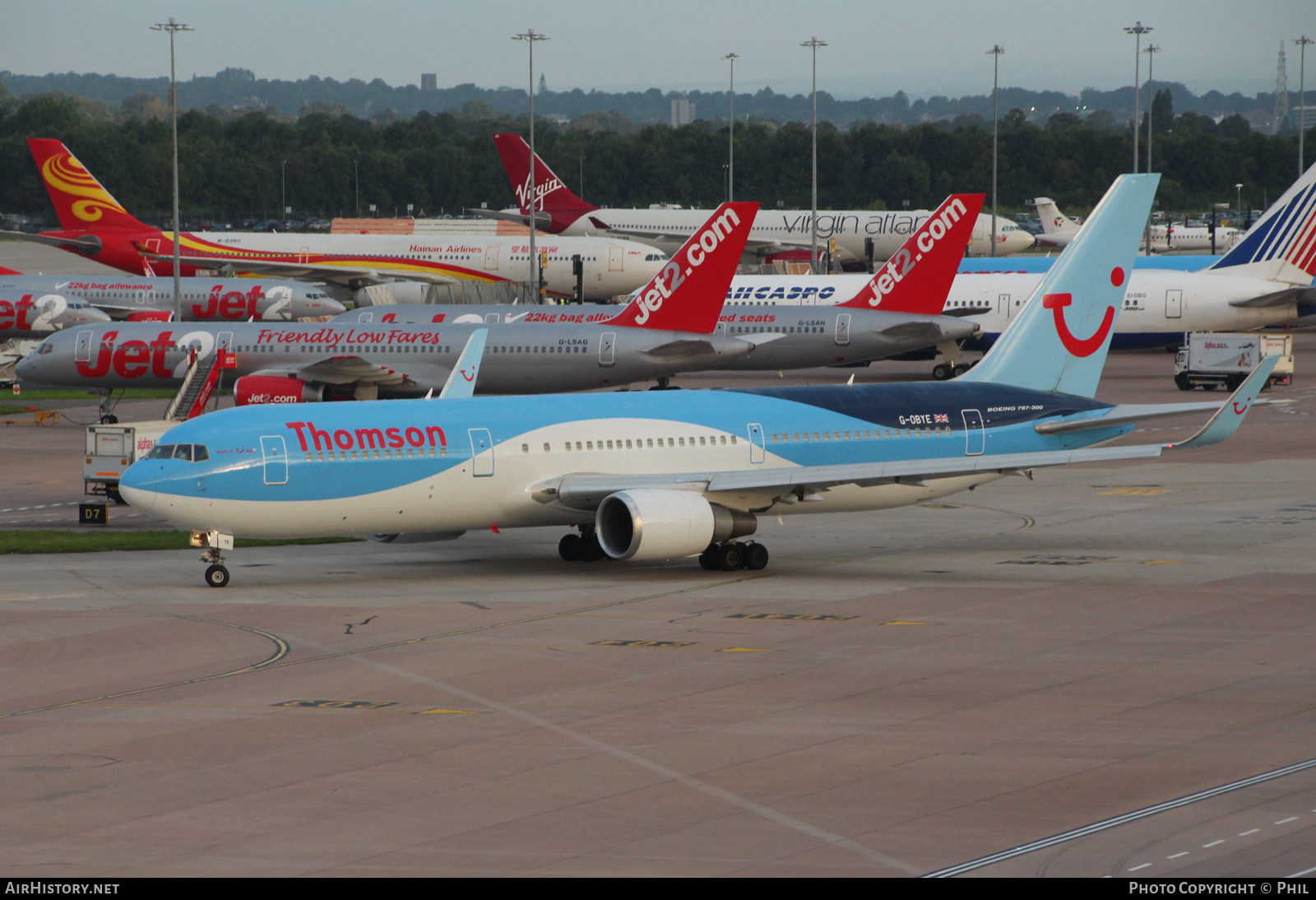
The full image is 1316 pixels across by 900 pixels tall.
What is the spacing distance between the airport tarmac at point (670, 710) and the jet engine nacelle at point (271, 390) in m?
20.6

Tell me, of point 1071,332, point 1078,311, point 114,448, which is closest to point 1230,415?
point 1071,332

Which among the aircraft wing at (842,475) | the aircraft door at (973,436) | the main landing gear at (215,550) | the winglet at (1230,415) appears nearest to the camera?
the main landing gear at (215,550)

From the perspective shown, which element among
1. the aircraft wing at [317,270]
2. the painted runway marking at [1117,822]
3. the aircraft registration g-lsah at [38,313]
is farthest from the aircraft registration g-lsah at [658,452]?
the aircraft wing at [317,270]

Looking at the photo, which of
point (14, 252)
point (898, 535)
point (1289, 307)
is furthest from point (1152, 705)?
point (14, 252)

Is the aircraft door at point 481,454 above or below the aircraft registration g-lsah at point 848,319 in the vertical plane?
below

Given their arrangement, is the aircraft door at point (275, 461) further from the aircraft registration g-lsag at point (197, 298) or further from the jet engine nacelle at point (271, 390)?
the aircraft registration g-lsag at point (197, 298)

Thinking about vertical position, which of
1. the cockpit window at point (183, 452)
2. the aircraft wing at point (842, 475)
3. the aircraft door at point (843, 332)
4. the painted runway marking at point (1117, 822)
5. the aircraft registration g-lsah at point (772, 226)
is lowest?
the painted runway marking at point (1117, 822)

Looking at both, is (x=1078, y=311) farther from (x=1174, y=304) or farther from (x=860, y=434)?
(x=1174, y=304)

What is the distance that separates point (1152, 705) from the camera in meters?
21.4

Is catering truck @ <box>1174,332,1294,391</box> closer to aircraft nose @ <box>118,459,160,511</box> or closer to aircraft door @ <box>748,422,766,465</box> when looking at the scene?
aircraft door @ <box>748,422,766,465</box>

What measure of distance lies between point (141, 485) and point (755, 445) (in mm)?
12845

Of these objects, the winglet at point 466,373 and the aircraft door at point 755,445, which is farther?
the winglet at point 466,373

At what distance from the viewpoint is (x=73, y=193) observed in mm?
106875

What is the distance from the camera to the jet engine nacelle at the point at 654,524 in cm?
3072
